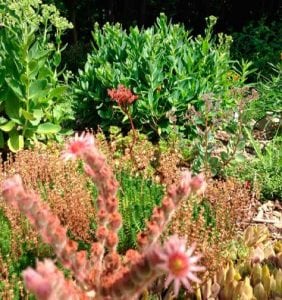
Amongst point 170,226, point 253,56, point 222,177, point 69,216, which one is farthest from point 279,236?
point 253,56

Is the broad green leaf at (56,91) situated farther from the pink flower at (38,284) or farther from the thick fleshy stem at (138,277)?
the pink flower at (38,284)

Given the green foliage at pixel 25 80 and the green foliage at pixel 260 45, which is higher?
the green foliage at pixel 260 45

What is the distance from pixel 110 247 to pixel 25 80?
10.9 feet

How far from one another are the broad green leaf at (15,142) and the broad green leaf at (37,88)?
0.38m

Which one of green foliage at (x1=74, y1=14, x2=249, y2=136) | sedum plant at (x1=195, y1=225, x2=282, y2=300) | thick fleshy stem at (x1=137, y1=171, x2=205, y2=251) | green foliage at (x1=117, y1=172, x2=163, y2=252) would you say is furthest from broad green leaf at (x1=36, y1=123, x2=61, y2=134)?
thick fleshy stem at (x1=137, y1=171, x2=205, y2=251)

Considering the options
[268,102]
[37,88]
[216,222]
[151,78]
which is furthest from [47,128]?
[268,102]

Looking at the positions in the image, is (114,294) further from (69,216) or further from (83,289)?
(69,216)

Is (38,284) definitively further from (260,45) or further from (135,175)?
(260,45)

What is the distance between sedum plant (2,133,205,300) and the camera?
4.15ft

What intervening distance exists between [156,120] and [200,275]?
8.47ft

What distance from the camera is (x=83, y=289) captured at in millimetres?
1681

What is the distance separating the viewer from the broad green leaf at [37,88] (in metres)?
4.82

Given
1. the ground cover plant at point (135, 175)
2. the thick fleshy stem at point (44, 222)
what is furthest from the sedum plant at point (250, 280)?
the thick fleshy stem at point (44, 222)

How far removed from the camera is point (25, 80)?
479 cm
